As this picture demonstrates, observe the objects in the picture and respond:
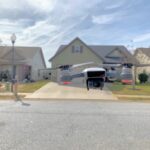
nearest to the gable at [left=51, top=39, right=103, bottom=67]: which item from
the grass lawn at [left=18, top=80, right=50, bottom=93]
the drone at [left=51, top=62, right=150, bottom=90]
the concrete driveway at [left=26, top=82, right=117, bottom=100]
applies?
the grass lawn at [left=18, top=80, right=50, bottom=93]

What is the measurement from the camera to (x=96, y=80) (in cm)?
960

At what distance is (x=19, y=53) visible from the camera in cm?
4531

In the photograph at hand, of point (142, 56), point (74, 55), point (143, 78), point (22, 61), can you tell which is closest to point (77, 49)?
point (74, 55)

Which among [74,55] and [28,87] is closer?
[28,87]

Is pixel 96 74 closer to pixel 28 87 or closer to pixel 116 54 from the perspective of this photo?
pixel 28 87

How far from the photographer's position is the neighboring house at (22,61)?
138 feet

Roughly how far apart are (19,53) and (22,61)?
264 centimetres

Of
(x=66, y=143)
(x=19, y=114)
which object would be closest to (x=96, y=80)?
(x=66, y=143)

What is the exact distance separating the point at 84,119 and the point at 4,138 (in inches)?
161

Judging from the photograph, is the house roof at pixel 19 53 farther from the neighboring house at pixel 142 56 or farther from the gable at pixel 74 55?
the neighboring house at pixel 142 56

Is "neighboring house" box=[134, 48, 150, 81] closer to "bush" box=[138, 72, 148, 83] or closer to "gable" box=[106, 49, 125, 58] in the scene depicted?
"gable" box=[106, 49, 125, 58]

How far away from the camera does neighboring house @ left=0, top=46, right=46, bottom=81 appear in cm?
4200

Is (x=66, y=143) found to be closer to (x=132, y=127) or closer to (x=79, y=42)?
(x=132, y=127)

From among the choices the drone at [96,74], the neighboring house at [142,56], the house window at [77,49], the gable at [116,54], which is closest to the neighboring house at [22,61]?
the house window at [77,49]
